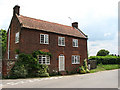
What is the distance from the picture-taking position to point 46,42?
1986cm

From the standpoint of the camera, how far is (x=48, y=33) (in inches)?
795

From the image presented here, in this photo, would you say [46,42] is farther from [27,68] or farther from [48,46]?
[27,68]

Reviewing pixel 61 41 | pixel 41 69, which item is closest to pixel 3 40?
pixel 61 41

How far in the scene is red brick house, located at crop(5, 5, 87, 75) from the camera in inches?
714

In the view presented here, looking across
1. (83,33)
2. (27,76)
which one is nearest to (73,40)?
(83,33)

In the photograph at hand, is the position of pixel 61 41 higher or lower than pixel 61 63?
higher

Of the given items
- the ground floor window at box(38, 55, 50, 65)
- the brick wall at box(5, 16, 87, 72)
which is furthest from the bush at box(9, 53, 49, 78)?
the brick wall at box(5, 16, 87, 72)

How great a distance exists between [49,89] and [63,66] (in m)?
12.3

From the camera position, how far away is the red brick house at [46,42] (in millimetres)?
18141

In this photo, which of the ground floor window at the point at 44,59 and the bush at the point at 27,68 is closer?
the bush at the point at 27,68

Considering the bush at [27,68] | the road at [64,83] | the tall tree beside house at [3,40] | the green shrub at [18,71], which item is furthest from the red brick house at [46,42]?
the tall tree beside house at [3,40]

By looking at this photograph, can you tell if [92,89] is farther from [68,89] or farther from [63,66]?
[63,66]

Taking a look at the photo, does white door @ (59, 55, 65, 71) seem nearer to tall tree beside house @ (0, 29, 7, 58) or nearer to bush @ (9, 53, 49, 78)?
bush @ (9, 53, 49, 78)

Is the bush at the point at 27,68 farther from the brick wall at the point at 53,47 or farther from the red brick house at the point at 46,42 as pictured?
the brick wall at the point at 53,47
